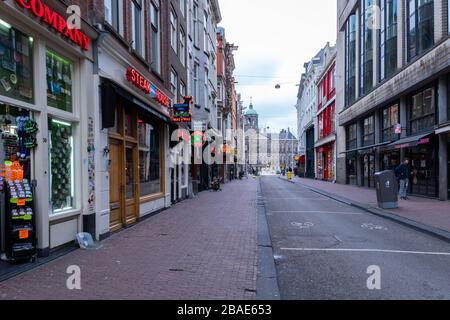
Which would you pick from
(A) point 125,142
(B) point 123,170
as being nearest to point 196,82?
(A) point 125,142

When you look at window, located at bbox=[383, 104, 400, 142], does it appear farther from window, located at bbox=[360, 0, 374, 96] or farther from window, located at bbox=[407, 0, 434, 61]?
window, located at bbox=[407, 0, 434, 61]

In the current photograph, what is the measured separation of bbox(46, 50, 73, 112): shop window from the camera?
6.70m

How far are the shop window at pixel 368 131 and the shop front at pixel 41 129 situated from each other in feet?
73.0

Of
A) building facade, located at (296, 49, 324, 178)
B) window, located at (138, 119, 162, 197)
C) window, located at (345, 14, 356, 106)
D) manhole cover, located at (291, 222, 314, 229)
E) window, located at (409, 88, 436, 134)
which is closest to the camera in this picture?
manhole cover, located at (291, 222, 314, 229)

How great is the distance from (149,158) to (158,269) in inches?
285

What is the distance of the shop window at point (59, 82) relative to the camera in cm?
670

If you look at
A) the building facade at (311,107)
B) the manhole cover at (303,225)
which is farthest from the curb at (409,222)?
the building facade at (311,107)

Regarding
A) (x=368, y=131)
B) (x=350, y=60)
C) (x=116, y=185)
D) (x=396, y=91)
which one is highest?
(x=350, y=60)

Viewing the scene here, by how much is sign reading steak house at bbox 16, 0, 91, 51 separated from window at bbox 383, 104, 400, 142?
60.5 ft

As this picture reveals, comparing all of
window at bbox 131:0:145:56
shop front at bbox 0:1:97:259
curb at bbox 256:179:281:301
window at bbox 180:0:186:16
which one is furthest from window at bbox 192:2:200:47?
curb at bbox 256:179:281:301

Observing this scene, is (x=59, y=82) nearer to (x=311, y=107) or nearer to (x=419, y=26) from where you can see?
(x=419, y=26)

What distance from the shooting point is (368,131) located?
26969 mm

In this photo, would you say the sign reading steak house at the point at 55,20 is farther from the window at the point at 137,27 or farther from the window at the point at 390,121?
the window at the point at 390,121

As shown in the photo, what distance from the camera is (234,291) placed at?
15.1 ft
